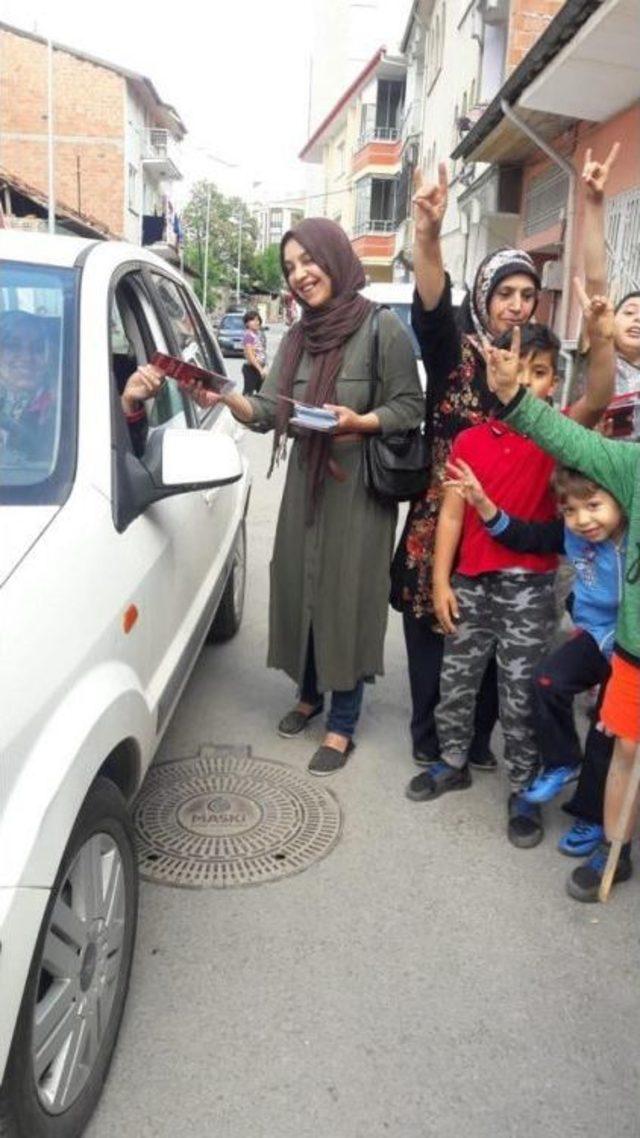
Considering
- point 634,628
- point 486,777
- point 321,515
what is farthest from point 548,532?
point 486,777

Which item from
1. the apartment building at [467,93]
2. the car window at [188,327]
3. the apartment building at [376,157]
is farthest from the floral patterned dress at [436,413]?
the apartment building at [376,157]

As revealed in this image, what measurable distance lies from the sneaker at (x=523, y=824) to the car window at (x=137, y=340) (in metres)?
1.77

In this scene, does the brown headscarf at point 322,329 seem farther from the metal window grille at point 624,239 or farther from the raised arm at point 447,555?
the metal window grille at point 624,239

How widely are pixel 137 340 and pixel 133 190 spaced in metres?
40.3

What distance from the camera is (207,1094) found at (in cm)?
216

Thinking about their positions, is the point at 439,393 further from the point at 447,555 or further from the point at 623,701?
the point at 623,701

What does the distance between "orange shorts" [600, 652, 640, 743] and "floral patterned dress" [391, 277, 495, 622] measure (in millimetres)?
852

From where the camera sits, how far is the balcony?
4391 centimetres

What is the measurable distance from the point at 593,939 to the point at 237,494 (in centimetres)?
259

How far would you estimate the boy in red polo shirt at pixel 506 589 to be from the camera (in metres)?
3.06

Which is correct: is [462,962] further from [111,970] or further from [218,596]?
[218,596]

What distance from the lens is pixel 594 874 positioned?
2.99 m

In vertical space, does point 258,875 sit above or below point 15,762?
below

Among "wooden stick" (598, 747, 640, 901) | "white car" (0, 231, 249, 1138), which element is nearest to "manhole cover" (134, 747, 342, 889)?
"white car" (0, 231, 249, 1138)
